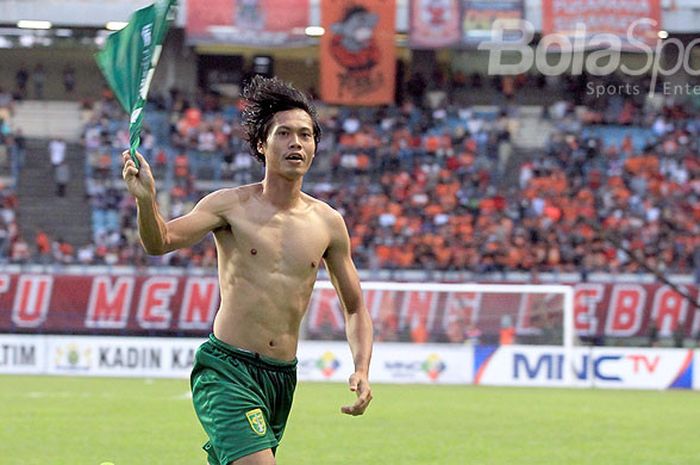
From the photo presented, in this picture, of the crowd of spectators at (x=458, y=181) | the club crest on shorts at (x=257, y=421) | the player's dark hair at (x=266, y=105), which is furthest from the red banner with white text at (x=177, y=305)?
the club crest on shorts at (x=257, y=421)

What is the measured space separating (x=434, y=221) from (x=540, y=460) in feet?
61.3

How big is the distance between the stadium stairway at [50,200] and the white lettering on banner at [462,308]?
32.4ft

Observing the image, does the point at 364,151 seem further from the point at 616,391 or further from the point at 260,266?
the point at 260,266

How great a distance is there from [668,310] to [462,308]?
459 centimetres

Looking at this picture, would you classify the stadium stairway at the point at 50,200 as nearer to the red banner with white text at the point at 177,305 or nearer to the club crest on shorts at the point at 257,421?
the red banner with white text at the point at 177,305

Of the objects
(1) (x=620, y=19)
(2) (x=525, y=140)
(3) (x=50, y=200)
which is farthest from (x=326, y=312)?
(2) (x=525, y=140)

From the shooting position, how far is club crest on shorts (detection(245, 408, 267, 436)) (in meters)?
6.51

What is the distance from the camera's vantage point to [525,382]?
25312 mm

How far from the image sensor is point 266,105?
22.9ft

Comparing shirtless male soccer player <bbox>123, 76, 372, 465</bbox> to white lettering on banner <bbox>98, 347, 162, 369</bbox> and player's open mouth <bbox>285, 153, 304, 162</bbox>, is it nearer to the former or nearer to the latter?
player's open mouth <bbox>285, 153, 304, 162</bbox>

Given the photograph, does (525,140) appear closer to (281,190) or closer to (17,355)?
(17,355)

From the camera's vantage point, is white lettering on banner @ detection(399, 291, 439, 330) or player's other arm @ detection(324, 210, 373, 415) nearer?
player's other arm @ detection(324, 210, 373, 415)

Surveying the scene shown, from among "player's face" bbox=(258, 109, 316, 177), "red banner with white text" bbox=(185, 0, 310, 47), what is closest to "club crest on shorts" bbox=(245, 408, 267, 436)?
"player's face" bbox=(258, 109, 316, 177)

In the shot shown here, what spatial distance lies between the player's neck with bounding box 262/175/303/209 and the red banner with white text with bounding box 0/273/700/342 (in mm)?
18788
